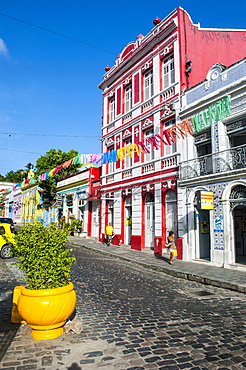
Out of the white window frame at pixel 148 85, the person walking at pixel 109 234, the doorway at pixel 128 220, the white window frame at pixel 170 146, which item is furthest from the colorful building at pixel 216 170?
the person walking at pixel 109 234

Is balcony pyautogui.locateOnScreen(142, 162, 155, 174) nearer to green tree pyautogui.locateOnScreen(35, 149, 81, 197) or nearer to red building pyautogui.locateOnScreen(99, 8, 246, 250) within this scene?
red building pyautogui.locateOnScreen(99, 8, 246, 250)

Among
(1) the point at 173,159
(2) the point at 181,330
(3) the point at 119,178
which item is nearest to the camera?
(2) the point at 181,330

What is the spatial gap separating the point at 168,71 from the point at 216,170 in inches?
298

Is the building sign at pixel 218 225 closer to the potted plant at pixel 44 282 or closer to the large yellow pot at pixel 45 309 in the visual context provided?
the potted plant at pixel 44 282

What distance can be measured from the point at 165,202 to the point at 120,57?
12106 millimetres

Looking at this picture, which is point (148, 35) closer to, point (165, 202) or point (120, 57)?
point (120, 57)

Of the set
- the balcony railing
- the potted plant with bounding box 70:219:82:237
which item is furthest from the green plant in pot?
the balcony railing

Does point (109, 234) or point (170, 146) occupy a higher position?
point (170, 146)

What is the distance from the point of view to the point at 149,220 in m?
17.1

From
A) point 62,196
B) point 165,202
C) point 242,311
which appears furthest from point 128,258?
point 62,196

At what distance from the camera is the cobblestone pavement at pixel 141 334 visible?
377 centimetres

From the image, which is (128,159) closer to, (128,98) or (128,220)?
(128,220)

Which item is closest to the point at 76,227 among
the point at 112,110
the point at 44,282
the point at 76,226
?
the point at 76,226

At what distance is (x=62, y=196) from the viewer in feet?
99.2
